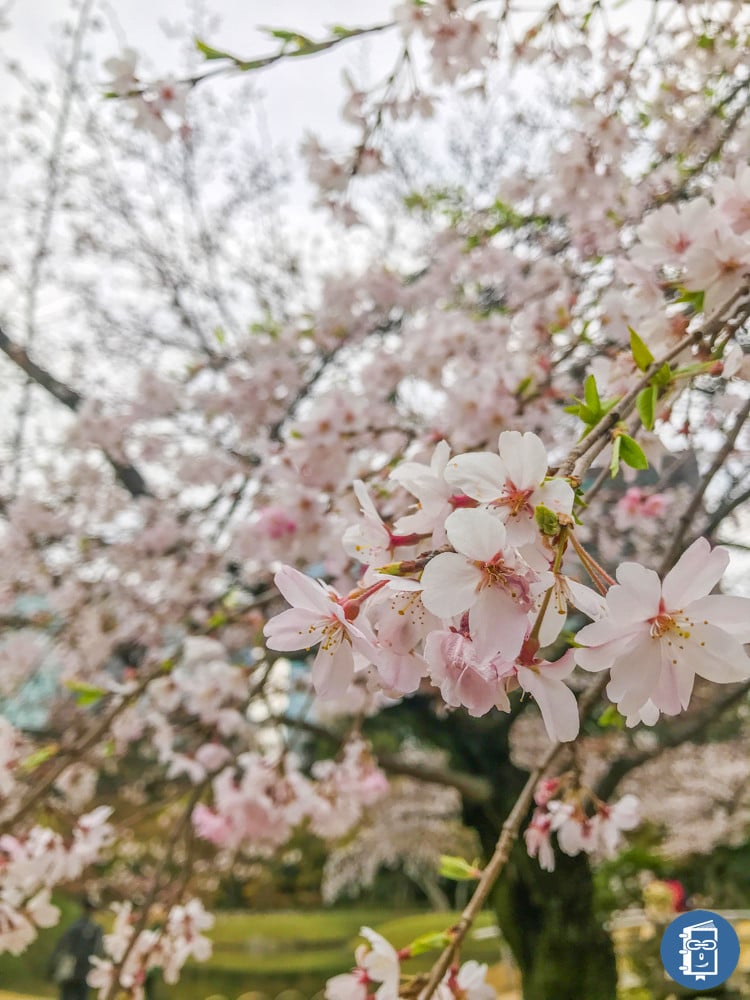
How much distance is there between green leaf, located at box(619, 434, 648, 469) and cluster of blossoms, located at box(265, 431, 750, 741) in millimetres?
90

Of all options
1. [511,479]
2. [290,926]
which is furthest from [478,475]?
[290,926]

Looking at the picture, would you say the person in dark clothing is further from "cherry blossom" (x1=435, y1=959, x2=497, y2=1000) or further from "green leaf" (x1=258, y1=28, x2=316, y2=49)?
"green leaf" (x1=258, y1=28, x2=316, y2=49)

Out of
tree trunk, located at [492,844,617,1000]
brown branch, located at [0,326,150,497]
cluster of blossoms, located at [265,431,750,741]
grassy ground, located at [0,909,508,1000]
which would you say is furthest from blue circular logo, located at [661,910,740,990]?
grassy ground, located at [0,909,508,1000]

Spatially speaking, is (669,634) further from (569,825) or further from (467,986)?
(569,825)

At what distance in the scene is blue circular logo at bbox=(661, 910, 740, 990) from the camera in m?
0.90

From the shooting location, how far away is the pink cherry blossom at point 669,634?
44 centimetres

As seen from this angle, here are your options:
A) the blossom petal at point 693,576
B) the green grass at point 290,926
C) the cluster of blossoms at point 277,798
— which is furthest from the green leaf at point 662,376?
the green grass at point 290,926

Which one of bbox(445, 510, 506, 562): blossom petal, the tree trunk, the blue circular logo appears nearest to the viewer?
bbox(445, 510, 506, 562): blossom petal

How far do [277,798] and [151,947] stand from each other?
0.50 meters

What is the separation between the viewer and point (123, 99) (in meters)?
1.33

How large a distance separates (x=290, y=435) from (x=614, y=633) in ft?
3.78

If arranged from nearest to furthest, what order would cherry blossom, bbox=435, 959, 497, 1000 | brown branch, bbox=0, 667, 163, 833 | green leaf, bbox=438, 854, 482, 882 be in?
cherry blossom, bbox=435, 959, 497, 1000 < green leaf, bbox=438, 854, 482, 882 < brown branch, bbox=0, 667, 163, 833

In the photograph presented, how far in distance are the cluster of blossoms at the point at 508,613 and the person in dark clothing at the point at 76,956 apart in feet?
11.1

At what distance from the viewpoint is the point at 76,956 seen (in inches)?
125
